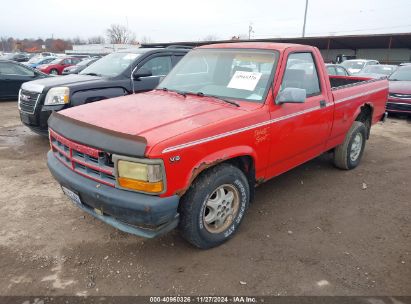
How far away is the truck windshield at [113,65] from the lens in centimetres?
662

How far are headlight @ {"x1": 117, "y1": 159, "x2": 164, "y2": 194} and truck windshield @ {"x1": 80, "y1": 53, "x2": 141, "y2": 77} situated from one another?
4.32 meters

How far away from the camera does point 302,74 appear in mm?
4074

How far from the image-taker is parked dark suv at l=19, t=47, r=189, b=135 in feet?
19.0

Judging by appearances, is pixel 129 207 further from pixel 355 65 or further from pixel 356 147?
pixel 355 65

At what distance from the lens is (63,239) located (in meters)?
3.38

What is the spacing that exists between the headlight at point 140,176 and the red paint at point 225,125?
0.08 metres

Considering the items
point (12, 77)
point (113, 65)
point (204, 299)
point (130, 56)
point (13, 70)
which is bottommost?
point (204, 299)

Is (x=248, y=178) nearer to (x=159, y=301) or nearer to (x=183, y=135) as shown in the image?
(x=183, y=135)

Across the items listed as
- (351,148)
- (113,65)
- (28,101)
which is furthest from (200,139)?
(113,65)

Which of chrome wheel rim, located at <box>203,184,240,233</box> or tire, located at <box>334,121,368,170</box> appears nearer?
chrome wheel rim, located at <box>203,184,240,233</box>

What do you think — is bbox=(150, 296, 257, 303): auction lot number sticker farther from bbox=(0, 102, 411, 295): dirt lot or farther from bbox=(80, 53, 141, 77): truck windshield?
bbox=(80, 53, 141, 77): truck windshield

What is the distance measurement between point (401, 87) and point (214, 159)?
8904mm

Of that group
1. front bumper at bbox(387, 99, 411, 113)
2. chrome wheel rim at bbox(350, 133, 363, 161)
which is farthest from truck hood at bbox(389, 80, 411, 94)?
chrome wheel rim at bbox(350, 133, 363, 161)

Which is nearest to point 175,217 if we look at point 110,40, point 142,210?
point 142,210
